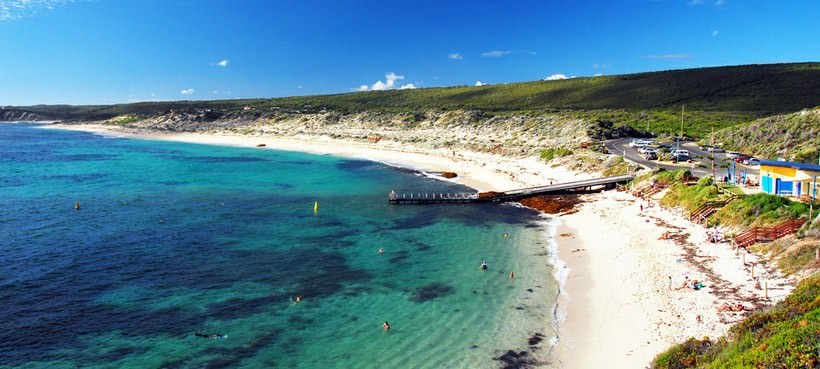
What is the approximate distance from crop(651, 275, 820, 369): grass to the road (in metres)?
32.6

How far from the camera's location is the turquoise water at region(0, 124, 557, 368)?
62.8 feet

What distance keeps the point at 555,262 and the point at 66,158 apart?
9097cm

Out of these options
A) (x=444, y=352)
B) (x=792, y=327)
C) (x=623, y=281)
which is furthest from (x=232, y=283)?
(x=792, y=327)

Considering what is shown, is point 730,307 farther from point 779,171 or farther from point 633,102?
point 633,102

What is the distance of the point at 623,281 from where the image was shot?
25.1m

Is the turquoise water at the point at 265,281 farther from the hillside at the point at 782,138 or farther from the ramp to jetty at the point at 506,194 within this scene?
the hillside at the point at 782,138

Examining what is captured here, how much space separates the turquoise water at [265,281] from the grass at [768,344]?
4951 mm

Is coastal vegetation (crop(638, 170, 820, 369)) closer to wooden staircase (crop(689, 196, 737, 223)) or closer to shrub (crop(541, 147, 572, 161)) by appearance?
wooden staircase (crop(689, 196, 737, 223))

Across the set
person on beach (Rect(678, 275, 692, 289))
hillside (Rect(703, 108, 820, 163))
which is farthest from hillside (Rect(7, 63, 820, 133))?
person on beach (Rect(678, 275, 692, 289))

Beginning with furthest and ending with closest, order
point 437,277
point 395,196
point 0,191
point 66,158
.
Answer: point 66,158 < point 0,191 < point 395,196 < point 437,277

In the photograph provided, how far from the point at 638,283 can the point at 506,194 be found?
24267mm

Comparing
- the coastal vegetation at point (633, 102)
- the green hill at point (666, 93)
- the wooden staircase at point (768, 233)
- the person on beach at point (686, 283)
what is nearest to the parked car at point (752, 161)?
the wooden staircase at point (768, 233)

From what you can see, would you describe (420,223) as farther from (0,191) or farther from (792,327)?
(0,191)

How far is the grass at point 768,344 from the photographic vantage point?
12133mm
